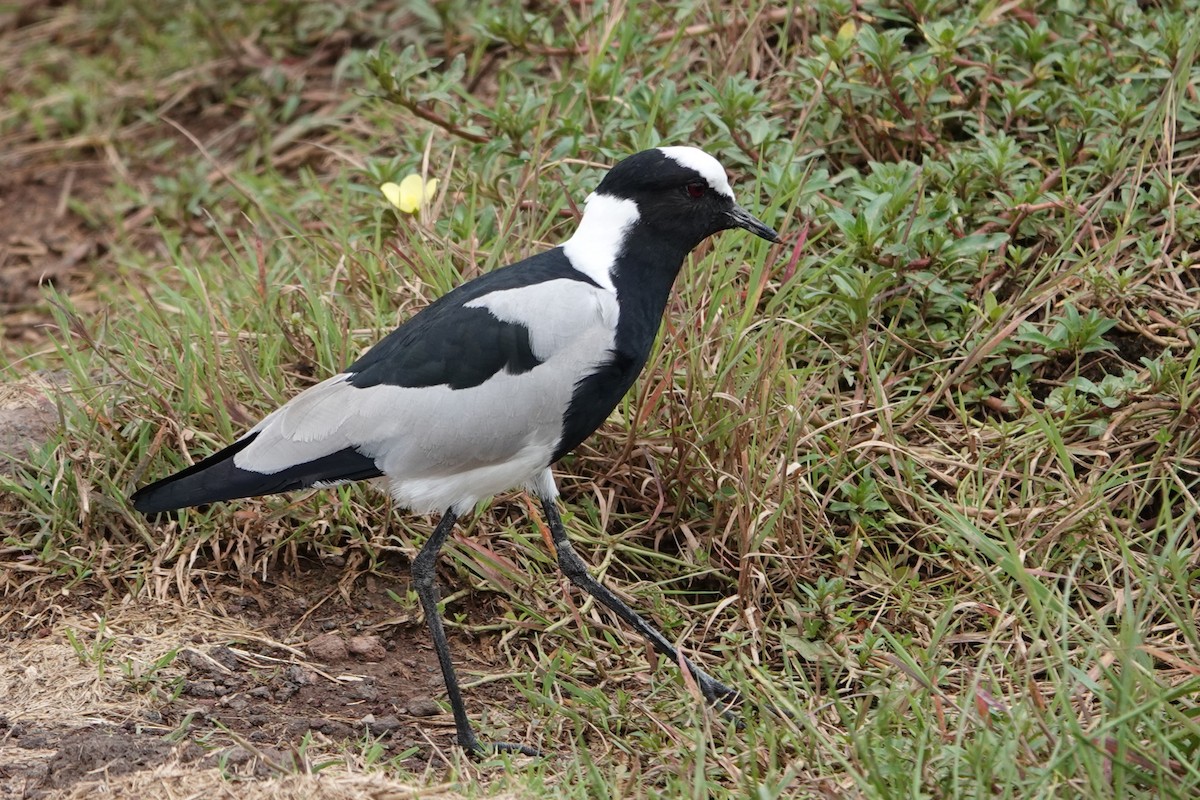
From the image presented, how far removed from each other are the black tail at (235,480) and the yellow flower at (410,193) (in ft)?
4.20

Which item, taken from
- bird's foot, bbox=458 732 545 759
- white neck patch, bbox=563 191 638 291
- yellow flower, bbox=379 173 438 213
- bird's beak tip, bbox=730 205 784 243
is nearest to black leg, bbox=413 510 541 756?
bird's foot, bbox=458 732 545 759

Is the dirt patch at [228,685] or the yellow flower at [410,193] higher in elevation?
the yellow flower at [410,193]

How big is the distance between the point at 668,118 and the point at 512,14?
36.9 inches

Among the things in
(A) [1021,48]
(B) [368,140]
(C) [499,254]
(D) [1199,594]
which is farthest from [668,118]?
(D) [1199,594]

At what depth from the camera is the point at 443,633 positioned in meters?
3.30

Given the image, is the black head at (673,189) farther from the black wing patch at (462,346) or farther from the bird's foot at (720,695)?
the bird's foot at (720,695)

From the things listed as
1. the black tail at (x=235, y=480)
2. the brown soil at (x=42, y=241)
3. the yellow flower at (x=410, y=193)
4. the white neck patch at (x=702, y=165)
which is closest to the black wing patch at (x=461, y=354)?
the black tail at (x=235, y=480)

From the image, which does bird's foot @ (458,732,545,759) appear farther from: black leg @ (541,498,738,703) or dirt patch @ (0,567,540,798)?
black leg @ (541,498,738,703)

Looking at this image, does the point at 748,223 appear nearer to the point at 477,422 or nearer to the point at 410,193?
the point at 477,422

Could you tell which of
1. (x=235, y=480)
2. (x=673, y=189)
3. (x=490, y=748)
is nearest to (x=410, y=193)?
(x=673, y=189)

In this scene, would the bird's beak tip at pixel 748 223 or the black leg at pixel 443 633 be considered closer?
the black leg at pixel 443 633

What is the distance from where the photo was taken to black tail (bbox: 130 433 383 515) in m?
3.22

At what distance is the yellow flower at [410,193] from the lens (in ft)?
14.2

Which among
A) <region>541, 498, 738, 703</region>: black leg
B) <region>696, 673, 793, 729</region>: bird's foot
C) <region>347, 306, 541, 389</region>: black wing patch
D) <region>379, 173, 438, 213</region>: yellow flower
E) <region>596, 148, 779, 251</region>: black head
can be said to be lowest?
<region>696, 673, 793, 729</region>: bird's foot
